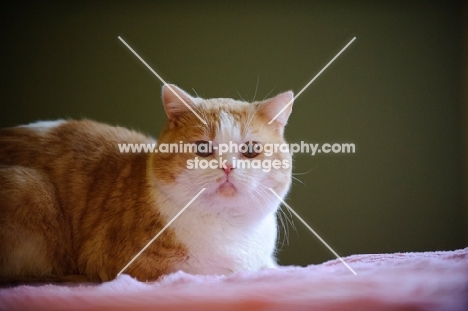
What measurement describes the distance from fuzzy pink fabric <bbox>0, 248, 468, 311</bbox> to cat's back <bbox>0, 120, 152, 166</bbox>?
1.65ft

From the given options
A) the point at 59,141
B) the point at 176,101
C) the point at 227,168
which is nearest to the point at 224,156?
Answer: the point at 227,168

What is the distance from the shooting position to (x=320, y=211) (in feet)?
5.85

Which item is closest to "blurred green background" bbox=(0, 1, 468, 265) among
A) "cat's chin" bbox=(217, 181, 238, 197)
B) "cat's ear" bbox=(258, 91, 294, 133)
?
"cat's ear" bbox=(258, 91, 294, 133)

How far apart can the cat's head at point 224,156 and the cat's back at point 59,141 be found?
248 millimetres

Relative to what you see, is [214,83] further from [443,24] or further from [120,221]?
[443,24]

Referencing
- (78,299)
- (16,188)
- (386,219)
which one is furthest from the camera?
(386,219)

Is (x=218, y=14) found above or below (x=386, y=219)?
above

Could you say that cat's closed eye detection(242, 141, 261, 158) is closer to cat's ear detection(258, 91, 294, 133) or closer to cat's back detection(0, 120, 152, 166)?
cat's ear detection(258, 91, 294, 133)

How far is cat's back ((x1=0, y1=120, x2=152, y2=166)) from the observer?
4.64ft

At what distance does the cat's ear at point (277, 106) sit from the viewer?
1.35 meters

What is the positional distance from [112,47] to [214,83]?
0.43 metres

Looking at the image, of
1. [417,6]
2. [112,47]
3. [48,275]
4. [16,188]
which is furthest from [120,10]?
[417,6]

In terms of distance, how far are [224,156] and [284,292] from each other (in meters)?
0.45

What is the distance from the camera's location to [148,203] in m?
1.31
